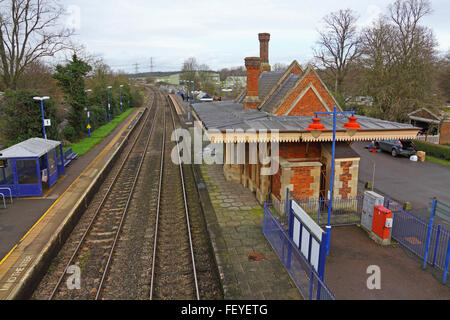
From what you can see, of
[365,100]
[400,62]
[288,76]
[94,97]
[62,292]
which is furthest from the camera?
[94,97]

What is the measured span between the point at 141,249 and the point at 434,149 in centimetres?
2311

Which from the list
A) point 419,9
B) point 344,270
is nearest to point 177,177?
point 344,270

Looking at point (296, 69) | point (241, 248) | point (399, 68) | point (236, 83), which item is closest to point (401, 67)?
point (399, 68)

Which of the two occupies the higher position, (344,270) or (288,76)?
(288,76)

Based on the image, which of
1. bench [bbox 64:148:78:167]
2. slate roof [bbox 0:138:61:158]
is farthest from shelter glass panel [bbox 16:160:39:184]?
bench [bbox 64:148:78:167]

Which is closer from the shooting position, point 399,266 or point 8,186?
point 399,266

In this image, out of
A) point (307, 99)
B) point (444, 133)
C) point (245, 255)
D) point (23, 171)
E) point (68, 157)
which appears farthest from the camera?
point (444, 133)

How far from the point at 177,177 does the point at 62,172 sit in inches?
263

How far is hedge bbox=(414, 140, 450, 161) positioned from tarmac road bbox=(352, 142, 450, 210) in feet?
5.42

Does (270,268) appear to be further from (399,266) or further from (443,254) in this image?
(443,254)

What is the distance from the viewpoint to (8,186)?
14445 millimetres

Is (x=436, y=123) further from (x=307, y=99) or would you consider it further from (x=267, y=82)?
(x=307, y=99)

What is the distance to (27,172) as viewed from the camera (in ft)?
48.5

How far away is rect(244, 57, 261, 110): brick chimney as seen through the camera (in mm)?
15977
